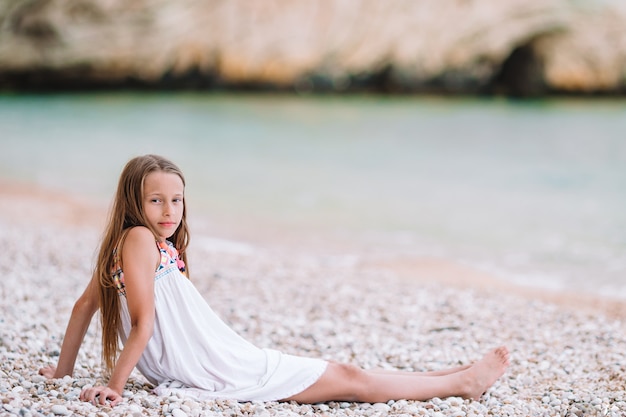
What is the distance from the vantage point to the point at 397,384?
3.48 metres

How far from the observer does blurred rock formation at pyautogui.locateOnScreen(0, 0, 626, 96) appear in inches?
1094

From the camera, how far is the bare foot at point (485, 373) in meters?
3.62

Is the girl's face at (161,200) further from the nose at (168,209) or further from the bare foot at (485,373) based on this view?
the bare foot at (485,373)

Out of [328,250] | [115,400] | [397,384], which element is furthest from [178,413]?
[328,250]

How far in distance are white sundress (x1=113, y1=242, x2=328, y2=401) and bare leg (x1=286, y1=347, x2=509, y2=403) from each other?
0.08 metres

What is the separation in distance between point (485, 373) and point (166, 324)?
1.66m

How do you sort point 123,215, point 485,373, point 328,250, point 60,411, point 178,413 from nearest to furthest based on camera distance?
point 60,411
point 178,413
point 123,215
point 485,373
point 328,250

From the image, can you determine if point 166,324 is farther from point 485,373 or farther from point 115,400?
point 485,373

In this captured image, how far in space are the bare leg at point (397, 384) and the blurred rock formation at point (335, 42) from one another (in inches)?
1005

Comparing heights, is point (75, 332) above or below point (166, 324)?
below

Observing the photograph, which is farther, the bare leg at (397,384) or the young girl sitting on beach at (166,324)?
the bare leg at (397,384)

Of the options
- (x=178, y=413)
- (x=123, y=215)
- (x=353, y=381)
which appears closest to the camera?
(x=178, y=413)

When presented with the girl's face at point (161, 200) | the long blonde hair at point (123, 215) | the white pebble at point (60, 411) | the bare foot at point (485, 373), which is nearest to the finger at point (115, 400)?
the white pebble at point (60, 411)

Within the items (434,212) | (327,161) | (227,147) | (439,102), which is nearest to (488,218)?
(434,212)
